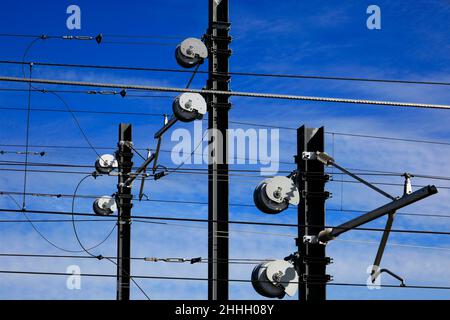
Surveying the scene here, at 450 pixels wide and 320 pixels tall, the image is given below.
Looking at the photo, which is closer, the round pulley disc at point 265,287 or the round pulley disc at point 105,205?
the round pulley disc at point 265,287

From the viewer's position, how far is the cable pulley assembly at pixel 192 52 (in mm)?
18172

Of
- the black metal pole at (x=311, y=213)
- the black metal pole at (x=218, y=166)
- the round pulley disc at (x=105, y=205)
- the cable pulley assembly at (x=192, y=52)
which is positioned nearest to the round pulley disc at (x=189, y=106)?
the black metal pole at (x=218, y=166)


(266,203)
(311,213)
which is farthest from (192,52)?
(311,213)

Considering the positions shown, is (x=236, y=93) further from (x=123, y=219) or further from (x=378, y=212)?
(x=123, y=219)

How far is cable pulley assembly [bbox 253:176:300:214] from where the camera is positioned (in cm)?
1578

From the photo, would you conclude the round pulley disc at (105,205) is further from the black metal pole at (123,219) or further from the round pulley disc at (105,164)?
the round pulley disc at (105,164)

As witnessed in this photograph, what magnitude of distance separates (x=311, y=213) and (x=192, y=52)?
473cm

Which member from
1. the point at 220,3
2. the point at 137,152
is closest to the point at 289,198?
the point at 220,3

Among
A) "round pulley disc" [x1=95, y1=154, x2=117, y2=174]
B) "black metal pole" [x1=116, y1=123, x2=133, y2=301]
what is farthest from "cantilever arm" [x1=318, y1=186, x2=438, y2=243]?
"round pulley disc" [x1=95, y1=154, x2=117, y2=174]

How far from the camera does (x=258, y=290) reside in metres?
15.6

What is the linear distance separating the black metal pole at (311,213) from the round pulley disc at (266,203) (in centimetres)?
61

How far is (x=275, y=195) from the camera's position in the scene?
51.9ft

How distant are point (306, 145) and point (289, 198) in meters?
1.36
